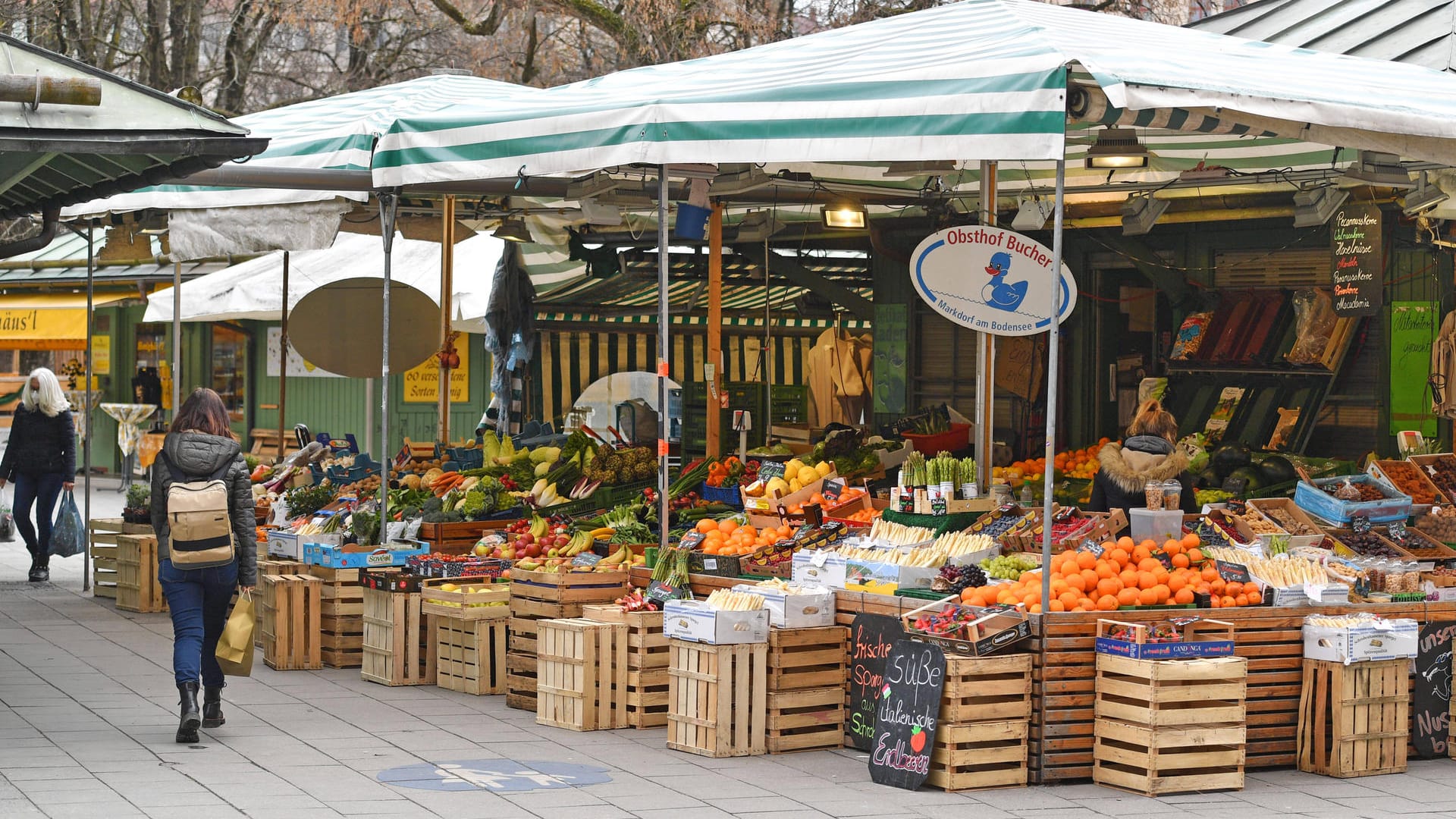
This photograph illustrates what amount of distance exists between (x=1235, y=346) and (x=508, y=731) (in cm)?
813

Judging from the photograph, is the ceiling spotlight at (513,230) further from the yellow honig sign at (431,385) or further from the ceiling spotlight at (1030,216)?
the yellow honig sign at (431,385)

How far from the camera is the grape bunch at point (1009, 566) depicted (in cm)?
855

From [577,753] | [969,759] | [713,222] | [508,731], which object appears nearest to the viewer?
[969,759]

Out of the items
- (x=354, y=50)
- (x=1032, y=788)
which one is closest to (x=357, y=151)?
(x=1032, y=788)

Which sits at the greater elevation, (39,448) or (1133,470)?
(1133,470)

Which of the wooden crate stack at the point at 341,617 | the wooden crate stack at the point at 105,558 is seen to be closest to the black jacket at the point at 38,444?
the wooden crate stack at the point at 105,558

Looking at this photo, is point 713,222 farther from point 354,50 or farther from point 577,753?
point 354,50

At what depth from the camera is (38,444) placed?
14.5 m

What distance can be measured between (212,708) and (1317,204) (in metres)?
8.64

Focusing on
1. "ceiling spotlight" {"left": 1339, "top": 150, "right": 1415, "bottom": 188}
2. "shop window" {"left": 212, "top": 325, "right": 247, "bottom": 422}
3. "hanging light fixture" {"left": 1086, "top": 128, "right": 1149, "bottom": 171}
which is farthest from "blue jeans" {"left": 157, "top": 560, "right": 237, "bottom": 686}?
"shop window" {"left": 212, "top": 325, "right": 247, "bottom": 422}

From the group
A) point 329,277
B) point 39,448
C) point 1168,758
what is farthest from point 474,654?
point 329,277

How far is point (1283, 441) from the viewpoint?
13.9 m

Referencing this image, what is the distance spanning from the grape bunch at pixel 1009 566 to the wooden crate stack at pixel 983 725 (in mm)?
860

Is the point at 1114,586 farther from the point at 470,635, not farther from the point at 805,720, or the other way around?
the point at 470,635
